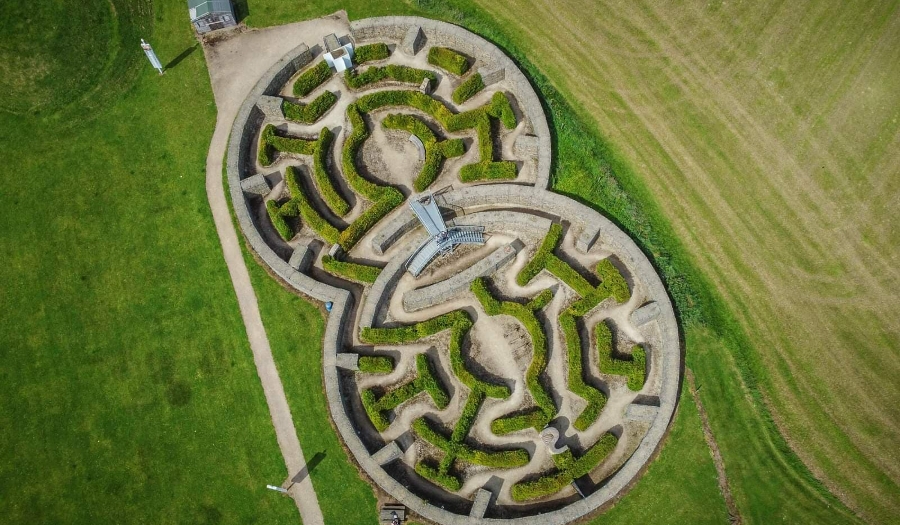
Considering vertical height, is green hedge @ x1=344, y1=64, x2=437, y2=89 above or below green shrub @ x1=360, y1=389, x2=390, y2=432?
above

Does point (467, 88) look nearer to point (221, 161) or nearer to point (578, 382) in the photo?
point (221, 161)

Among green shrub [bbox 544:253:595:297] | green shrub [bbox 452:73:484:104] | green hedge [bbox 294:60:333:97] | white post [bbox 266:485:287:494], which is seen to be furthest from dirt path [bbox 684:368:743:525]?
green hedge [bbox 294:60:333:97]

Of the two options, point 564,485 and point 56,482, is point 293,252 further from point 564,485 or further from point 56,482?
point 564,485

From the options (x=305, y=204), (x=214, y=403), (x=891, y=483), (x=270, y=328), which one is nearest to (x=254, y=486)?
(x=214, y=403)

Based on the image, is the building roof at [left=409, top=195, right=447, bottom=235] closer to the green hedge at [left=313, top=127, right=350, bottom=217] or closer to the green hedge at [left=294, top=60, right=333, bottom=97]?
the green hedge at [left=313, top=127, right=350, bottom=217]

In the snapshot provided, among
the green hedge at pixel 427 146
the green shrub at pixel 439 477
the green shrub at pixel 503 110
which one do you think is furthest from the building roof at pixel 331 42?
the green shrub at pixel 439 477

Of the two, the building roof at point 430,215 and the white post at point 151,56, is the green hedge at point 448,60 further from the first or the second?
the white post at point 151,56
